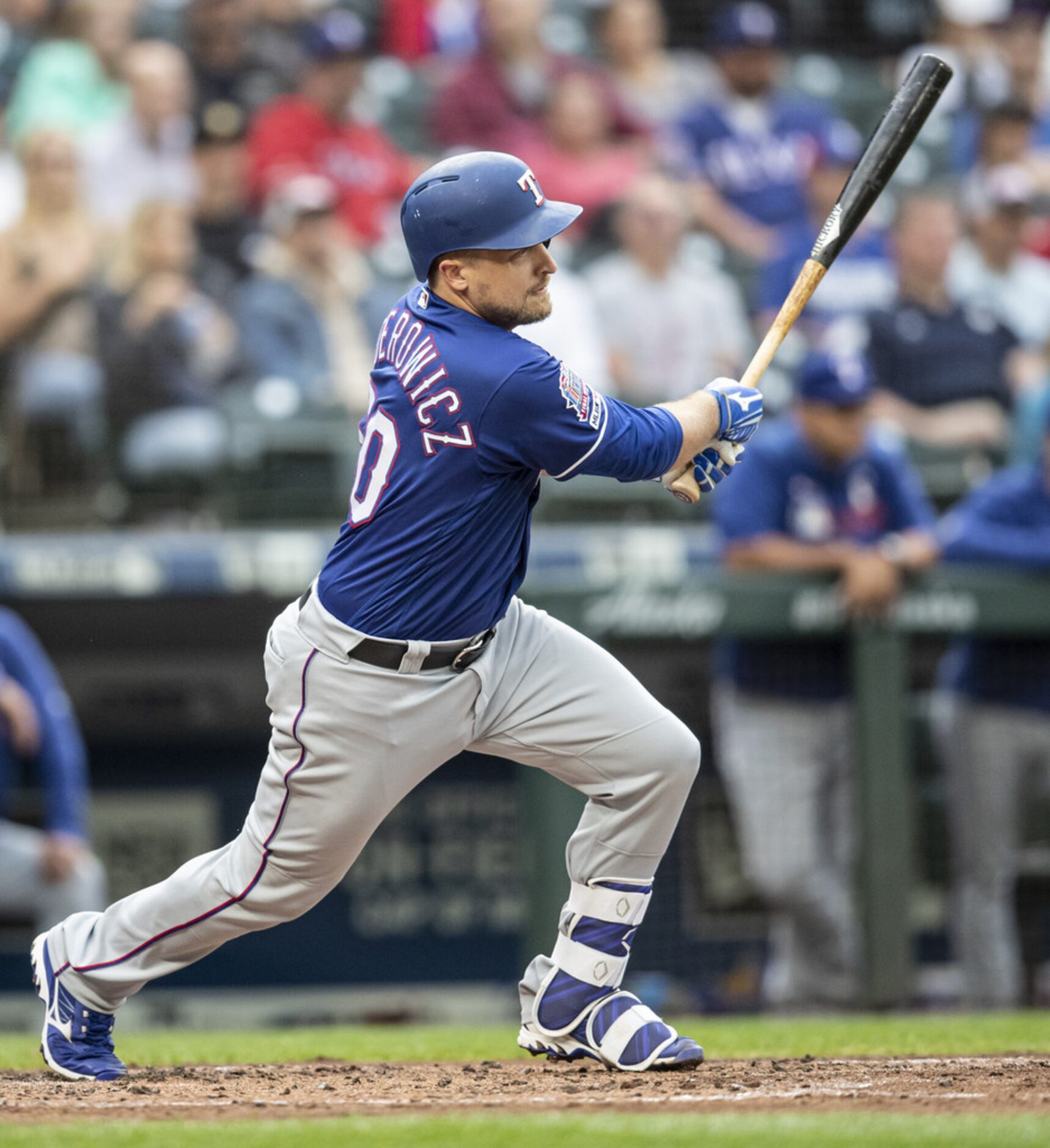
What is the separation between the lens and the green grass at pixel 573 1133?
100 inches

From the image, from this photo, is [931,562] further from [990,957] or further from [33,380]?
[33,380]

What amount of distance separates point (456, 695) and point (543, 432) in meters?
0.52

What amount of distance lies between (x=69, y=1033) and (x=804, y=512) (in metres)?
3.21

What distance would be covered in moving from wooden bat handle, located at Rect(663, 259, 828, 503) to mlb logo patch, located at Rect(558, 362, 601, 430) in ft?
0.83

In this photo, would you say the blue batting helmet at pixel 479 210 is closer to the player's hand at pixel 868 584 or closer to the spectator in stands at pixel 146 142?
the player's hand at pixel 868 584

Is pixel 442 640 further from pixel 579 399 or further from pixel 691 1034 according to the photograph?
pixel 691 1034

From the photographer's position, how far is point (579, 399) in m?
3.13

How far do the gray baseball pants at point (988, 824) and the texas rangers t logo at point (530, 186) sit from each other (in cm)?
315

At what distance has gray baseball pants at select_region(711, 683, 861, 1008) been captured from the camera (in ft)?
18.2

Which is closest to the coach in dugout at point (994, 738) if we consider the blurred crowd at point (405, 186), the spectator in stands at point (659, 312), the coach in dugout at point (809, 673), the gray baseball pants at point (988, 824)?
the gray baseball pants at point (988, 824)

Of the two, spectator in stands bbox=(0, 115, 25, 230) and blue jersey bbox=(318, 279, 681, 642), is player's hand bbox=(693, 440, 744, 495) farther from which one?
spectator in stands bbox=(0, 115, 25, 230)

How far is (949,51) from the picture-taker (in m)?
9.46

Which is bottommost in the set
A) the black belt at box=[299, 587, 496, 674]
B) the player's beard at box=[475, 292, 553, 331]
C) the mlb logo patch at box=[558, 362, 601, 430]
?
the black belt at box=[299, 587, 496, 674]

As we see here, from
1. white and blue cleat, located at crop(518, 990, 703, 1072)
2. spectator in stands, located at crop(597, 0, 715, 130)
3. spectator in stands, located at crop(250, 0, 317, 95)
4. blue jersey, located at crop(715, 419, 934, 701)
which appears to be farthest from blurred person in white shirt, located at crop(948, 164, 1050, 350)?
white and blue cleat, located at crop(518, 990, 703, 1072)
